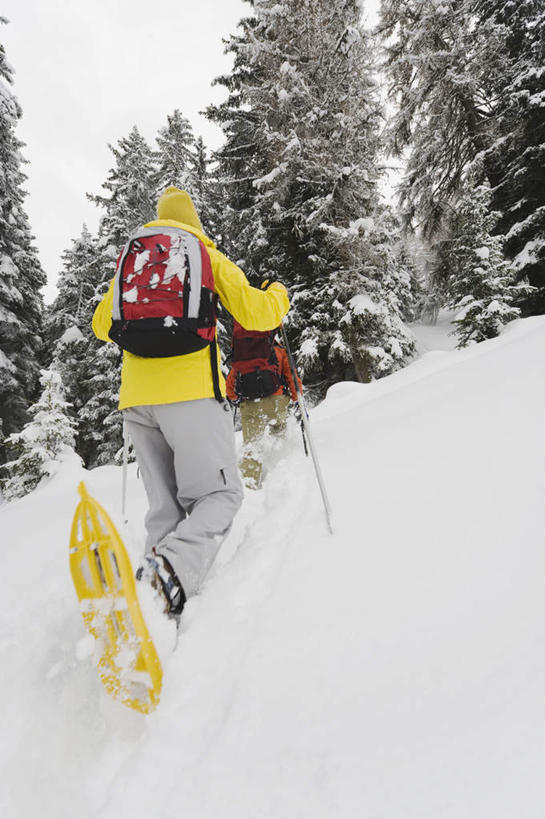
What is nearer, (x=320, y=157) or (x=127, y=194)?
(x=320, y=157)

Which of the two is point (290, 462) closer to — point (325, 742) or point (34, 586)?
point (34, 586)

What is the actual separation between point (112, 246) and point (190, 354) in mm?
17044

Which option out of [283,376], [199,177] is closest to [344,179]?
[283,376]

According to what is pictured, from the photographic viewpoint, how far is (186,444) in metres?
1.82

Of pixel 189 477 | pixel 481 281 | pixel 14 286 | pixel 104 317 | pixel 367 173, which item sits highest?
pixel 14 286

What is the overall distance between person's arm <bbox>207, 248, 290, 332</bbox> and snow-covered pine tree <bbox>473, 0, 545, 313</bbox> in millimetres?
11106

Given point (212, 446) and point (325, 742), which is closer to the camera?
point (325, 742)

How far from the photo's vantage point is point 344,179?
1078cm

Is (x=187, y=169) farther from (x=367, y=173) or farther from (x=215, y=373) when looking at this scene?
(x=215, y=373)

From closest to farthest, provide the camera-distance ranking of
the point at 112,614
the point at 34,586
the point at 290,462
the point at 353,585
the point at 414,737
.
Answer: the point at 414,737 < the point at 112,614 < the point at 353,585 < the point at 34,586 < the point at 290,462

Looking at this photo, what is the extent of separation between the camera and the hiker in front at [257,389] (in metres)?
4.14

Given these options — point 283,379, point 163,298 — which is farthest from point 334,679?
point 283,379

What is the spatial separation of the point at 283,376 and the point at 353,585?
9.94ft

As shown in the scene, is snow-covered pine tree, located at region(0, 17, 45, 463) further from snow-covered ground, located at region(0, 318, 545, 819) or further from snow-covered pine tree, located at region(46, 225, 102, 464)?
snow-covered ground, located at region(0, 318, 545, 819)
